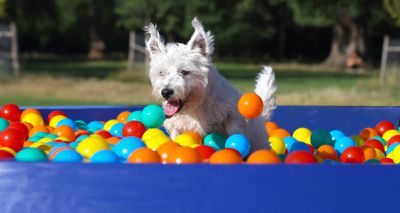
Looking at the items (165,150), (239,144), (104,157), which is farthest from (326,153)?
(104,157)

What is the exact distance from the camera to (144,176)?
154 inches

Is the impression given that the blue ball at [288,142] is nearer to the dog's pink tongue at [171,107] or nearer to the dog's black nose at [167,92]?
the dog's pink tongue at [171,107]

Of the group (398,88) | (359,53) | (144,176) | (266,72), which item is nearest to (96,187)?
(144,176)

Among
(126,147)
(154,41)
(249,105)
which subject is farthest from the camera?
(154,41)

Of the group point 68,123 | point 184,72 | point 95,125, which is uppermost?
point 184,72

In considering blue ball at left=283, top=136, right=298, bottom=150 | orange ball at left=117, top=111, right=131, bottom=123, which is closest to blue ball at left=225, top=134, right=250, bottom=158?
blue ball at left=283, top=136, right=298, bottom=150

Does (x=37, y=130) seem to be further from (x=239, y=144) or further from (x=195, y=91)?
(x=239, y=144)

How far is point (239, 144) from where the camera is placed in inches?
211

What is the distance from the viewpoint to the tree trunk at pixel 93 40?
51.6 m

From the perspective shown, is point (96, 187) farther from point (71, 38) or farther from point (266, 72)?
point (71, 38)

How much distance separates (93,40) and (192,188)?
5008cm

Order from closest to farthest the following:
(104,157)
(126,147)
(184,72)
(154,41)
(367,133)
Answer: (104,157) < (126,147) < (184,72) < (154,41) < (367,133)

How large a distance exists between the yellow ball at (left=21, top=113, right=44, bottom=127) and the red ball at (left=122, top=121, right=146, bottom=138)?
1471 mm

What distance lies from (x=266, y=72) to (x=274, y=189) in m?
2.96
